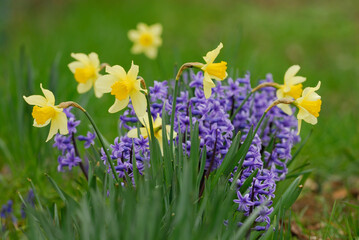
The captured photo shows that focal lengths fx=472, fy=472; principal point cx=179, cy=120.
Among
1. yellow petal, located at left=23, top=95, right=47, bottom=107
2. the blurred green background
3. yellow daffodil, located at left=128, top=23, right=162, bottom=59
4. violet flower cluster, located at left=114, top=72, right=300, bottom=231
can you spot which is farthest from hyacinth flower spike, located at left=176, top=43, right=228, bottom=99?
yellow daffodil, located at left=128, top=23, right=162, bottom=59

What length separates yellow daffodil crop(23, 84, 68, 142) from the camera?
159 cm

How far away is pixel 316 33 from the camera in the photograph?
25.5 feet

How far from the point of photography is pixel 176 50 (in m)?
2.71

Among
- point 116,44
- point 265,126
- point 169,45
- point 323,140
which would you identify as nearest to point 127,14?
point 169,45

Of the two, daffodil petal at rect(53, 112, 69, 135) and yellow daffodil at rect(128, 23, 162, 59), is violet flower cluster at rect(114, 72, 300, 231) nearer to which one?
daffodil petal at rect(53, 112, 69, 135)

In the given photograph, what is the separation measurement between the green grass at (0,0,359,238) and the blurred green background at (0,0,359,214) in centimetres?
1

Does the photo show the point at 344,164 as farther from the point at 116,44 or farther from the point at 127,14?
the point at 127,14

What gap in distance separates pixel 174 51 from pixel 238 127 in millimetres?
788

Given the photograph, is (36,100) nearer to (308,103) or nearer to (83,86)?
(83,86)

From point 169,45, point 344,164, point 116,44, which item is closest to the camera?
point 344,164

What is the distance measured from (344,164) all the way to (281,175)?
122 cm

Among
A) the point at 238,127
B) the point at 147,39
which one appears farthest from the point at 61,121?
the point at 147,39

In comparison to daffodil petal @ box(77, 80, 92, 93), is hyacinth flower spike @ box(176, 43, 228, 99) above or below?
below

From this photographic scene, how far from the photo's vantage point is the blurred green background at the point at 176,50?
8.82ft
